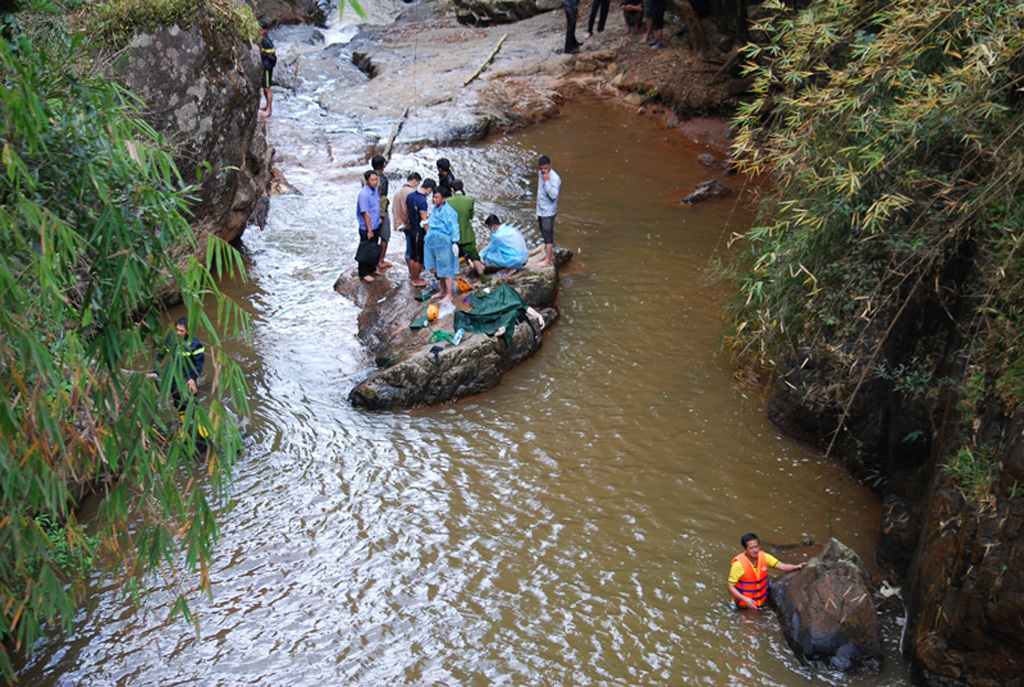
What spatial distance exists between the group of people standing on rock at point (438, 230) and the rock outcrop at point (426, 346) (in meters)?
0.25

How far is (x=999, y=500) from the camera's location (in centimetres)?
555

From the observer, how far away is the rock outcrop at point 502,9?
25.0 metres

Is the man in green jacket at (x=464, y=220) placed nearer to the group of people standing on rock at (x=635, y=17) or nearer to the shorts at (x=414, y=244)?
the shorts at (x=414, y=244)

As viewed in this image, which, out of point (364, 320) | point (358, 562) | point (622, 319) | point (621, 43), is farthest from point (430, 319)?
point (621, 43)

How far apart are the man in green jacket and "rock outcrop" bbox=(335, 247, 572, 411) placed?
1.62 ft

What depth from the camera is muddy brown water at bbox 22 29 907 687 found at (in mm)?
5957

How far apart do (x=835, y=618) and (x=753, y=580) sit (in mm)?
704

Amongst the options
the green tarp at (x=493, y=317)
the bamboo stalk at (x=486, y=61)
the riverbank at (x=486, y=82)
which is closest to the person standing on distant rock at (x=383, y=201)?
the green tarp at (x=493, y=317)

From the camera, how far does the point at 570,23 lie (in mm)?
20406

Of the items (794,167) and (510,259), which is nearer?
(794,167)

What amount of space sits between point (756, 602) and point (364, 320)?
20.1 ft

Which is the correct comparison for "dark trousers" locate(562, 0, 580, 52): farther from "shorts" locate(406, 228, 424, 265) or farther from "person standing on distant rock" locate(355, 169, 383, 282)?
"shorts" locate(406, 228, 424, 265)

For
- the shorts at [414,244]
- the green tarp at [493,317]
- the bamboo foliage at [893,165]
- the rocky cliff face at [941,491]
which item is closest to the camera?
the rocky cliff face at [941,491]

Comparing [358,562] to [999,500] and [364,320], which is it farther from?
[999,500]
